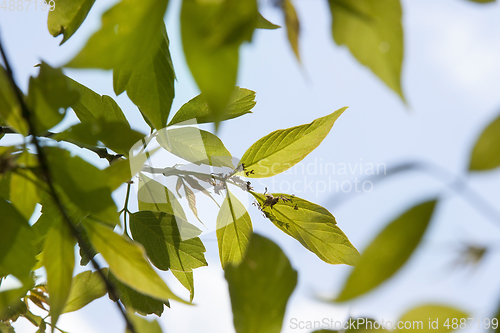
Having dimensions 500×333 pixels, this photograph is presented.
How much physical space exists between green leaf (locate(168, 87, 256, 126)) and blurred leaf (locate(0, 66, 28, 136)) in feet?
0.65

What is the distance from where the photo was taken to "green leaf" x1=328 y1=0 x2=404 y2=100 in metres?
0.15

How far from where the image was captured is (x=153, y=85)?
25 centimetres

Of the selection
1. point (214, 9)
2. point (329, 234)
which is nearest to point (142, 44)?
point (214, 9)

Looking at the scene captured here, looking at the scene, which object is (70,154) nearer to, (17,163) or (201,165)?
(17,163)

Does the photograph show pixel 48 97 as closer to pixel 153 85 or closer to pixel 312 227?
pixel 153 85

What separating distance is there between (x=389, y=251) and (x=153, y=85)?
207 mm

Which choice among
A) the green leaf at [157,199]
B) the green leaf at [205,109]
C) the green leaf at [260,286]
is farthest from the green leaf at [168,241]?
the green leaf at [260,286]

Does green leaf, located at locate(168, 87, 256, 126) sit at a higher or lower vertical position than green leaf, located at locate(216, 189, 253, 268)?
higher

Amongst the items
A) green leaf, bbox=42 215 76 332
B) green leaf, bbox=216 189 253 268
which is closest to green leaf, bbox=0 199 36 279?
green leaf, bbox=42 215 76 332

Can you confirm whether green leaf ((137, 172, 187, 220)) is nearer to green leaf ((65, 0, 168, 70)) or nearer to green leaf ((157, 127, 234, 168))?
green leaf ((157, 127, 234, 168))

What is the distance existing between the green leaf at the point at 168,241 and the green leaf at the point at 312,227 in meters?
0.10

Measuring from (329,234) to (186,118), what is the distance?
22cm

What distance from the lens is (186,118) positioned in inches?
16.1

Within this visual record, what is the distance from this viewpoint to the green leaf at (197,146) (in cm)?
39
